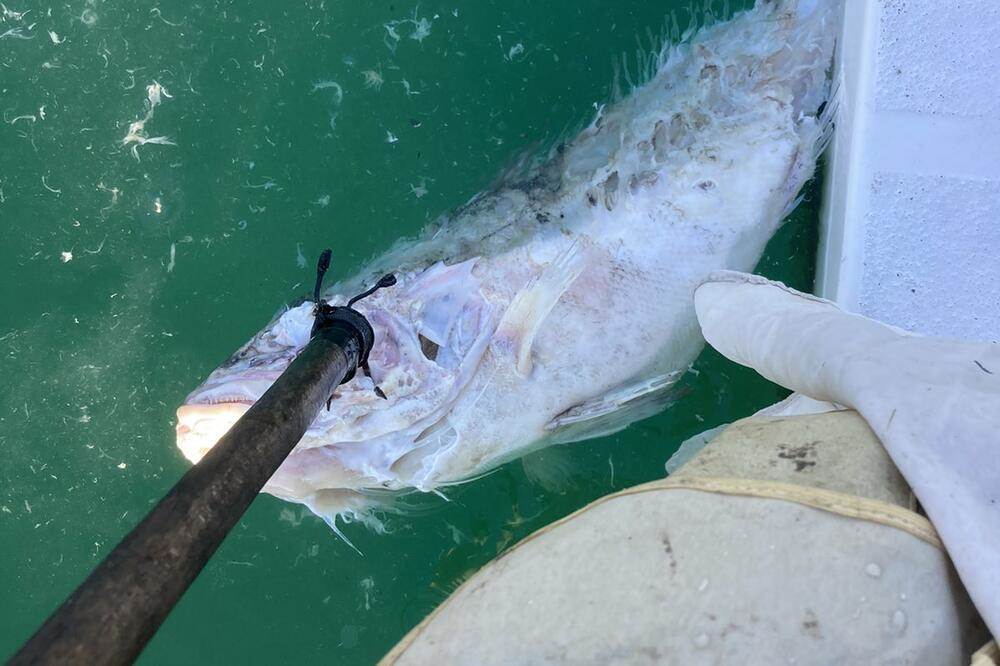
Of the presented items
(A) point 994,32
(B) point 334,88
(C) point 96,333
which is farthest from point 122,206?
(A) point 994,32

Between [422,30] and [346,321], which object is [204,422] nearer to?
[346,321]

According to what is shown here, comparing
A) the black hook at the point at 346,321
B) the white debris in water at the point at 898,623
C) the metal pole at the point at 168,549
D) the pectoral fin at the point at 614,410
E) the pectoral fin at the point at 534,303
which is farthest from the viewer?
the pectoral fin at the point at 614,410

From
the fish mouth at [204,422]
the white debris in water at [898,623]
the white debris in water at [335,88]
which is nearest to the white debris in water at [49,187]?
the white debris in water at [335,88]

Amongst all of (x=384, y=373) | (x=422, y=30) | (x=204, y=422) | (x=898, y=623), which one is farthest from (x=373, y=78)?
(x=898, y=623)

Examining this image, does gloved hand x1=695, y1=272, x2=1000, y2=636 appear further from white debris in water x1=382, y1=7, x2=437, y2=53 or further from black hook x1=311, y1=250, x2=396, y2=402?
white debris in water x1=382, y1=7, x2=437, y2=53

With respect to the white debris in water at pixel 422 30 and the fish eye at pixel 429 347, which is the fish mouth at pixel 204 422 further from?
the white debris in water at pixel 422 30

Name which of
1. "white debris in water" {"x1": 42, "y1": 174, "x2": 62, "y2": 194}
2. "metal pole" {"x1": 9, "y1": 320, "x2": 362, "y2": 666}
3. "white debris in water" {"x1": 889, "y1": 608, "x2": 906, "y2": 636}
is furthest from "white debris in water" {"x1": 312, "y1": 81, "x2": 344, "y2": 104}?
"white debris in water" {"x1": 889, "y1": 608, "x2": 906, "y2": 636}
